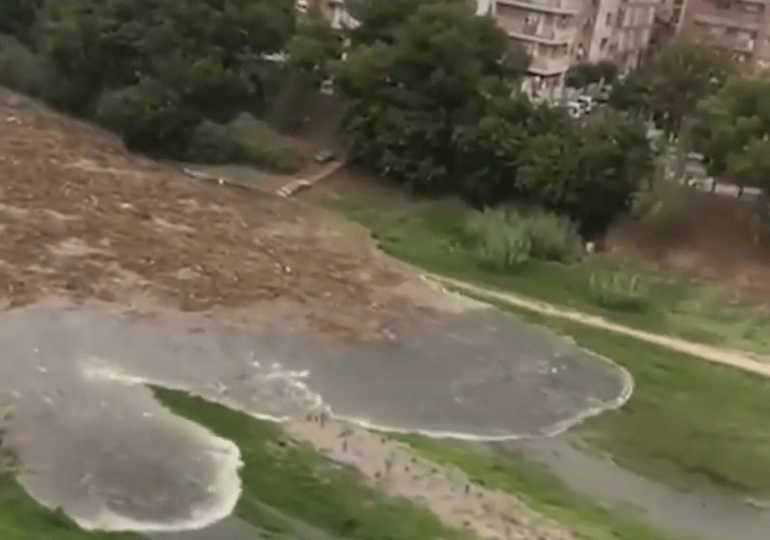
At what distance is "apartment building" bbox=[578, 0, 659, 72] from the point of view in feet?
70.5

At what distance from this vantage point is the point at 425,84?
17172mm

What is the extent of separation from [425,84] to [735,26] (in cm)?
817

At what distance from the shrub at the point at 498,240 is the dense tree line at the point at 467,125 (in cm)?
92

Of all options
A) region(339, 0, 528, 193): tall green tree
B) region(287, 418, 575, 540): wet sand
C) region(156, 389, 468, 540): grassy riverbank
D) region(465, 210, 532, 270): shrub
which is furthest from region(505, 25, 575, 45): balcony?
region(156, 389, 468, 540): grassy riverbank

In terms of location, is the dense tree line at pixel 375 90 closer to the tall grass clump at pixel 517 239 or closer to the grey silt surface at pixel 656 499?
the tall grass clump at pixel 517 239

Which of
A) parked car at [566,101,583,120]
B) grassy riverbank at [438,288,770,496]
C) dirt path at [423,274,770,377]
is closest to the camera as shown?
grassy riverbank at [438,288,770,496]

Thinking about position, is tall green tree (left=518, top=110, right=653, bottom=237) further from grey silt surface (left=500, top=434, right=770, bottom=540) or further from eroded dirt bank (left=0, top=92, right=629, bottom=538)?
grey silt surface (left=500, top=434, right=770, bottom=540)

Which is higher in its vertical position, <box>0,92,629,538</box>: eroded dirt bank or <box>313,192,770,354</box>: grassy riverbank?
<box>313,192,770,354</box>: grassy riverbank

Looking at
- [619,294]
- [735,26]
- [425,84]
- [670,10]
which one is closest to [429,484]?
[619,294]

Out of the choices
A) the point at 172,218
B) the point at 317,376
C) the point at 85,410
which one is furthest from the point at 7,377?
the point at 172,218

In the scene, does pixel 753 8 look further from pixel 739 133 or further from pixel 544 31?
pixel 739 133

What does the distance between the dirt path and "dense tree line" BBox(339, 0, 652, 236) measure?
2475mm

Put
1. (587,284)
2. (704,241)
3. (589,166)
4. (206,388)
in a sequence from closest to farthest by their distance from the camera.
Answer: (206,388) < (587,284) < (589,166) < (704,241)

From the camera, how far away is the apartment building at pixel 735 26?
70.8 ft
